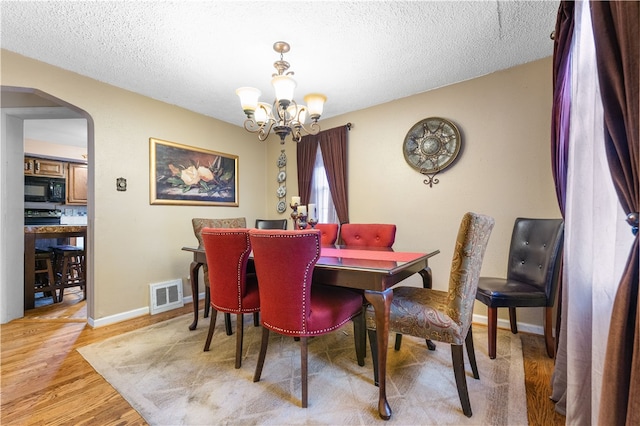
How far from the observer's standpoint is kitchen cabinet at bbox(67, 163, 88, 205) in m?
5.19

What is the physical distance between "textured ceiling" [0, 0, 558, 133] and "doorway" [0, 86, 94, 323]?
0.76 m

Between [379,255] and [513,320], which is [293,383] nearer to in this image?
[379,255]

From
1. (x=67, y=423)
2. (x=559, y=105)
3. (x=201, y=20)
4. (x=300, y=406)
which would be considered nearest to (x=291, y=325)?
(x=300, y=406)

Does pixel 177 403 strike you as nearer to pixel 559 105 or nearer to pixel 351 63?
pixel 351 63

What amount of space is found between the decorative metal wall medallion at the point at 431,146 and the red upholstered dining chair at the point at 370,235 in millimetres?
840

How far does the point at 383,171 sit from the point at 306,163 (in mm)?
1227

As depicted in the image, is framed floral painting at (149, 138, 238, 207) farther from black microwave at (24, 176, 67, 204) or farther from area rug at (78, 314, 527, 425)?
black microwave at (24, 176, 67, 204)

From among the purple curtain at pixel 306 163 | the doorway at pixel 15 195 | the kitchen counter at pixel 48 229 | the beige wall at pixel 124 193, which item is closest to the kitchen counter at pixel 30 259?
the kitchen counter at pixel 48 229

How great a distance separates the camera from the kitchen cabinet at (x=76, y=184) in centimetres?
519

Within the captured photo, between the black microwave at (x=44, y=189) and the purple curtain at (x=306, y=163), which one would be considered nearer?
the purple curtain at (x=306, y=163)

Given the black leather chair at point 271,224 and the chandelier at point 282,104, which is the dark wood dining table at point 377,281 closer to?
the chandelier at point 282,104

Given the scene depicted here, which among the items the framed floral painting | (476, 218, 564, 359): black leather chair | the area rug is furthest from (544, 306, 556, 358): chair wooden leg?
the framed floral painting

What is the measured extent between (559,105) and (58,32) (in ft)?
12.1

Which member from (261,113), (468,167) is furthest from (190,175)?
(468,167)
